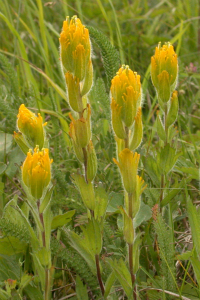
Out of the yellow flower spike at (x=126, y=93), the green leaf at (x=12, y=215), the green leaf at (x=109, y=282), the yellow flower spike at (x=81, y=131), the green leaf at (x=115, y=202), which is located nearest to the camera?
the yellow flower spike at (x=126, y=93)

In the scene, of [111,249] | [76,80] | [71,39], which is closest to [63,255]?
[111,249]

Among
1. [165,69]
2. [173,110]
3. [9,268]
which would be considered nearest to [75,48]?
[165,69]

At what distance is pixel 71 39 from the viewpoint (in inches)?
51.3

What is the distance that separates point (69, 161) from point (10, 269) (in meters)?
0.77

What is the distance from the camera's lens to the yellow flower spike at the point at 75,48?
1.30 metres

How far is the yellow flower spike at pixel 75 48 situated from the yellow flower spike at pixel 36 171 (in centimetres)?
34

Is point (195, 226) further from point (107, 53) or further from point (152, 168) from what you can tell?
point (107, 53)

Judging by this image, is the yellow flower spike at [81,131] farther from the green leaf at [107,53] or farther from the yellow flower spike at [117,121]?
the green leaf at [107,53]

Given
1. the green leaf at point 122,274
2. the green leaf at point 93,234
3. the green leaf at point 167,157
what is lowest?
the green leaf at point 122,274

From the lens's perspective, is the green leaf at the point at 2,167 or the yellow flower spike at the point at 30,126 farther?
the green leaf at the point at 2,167

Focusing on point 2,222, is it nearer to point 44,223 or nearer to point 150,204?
point 44,223

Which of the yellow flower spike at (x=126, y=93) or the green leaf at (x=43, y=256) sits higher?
the yellow flower spike at (x=126, y=93)

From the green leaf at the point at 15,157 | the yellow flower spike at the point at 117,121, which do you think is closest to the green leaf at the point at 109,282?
the yellow flower spike at the point at 117,121

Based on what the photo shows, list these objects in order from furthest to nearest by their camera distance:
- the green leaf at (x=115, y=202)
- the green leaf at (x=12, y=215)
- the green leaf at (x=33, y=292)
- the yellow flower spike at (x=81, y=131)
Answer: the green leaf at (x=115, y=202) → the green leaf at (x=12, y=215) → the green leaf at (x=33, y=292) → the yellow flower spike at (x=81, y=131)
